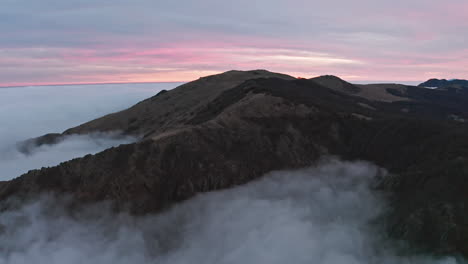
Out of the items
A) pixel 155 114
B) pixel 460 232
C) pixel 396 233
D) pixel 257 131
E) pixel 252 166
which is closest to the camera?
pixel 460 232

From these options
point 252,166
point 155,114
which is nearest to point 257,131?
point 252,166

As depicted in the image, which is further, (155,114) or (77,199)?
(155,114)

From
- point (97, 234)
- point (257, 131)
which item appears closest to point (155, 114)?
point (257, 131)

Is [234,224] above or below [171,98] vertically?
below

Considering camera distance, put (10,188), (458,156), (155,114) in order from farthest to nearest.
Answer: (155,114) → (10,188) → (458,156)

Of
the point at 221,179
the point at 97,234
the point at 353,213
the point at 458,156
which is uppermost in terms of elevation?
the point at 458,156

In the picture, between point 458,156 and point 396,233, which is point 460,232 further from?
point 458,156
